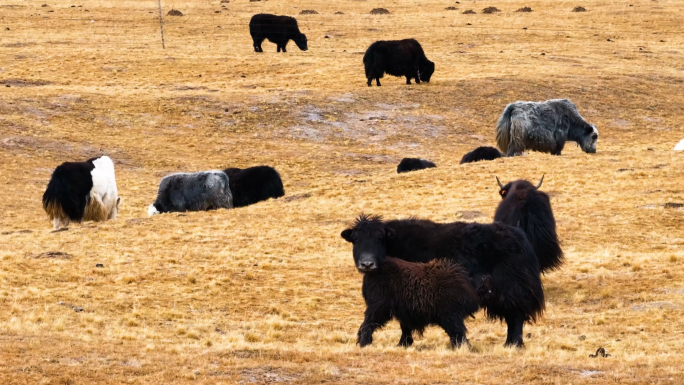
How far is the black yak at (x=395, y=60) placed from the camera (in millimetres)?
40312

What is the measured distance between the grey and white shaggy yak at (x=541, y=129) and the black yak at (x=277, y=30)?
2348 cm

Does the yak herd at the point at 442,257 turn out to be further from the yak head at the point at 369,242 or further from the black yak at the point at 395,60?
the black yak at the point at 395,60

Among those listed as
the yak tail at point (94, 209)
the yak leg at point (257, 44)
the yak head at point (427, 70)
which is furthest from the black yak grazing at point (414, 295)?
the yak leg at point (257, 44)

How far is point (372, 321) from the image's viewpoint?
10969 mm

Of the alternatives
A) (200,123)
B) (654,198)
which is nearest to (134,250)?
(654,198)

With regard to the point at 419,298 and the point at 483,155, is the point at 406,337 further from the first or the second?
the point at 483,155

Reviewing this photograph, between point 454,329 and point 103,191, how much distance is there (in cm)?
1300

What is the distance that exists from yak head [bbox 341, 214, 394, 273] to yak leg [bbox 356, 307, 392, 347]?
0.48m

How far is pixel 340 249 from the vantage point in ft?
58.7

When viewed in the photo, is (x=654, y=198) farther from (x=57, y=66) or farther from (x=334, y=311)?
(x=57, y=66)

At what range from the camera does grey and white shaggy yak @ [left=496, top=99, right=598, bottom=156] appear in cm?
2719

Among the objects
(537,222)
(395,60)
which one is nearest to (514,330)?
(537,222)

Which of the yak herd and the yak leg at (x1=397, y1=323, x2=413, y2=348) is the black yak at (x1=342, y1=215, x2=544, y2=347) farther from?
the yak leg at (x1=397, y1=323, x2=413, y2=348)

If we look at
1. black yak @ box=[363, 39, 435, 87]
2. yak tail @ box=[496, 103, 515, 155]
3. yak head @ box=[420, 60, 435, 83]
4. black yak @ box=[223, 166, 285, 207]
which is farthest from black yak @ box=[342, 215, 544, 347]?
yak head @ box=[420, 60, 435, 83]
